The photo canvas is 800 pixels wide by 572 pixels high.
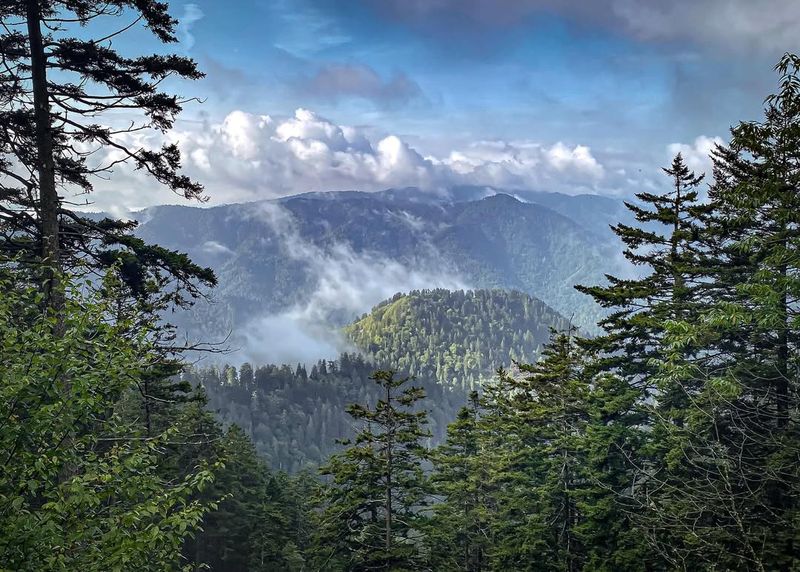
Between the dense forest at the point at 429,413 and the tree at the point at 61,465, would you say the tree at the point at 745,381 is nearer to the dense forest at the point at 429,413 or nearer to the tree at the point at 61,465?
the dense forest at the point at 429,413

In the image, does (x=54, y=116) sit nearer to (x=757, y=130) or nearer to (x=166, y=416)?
(x=757, y=130)

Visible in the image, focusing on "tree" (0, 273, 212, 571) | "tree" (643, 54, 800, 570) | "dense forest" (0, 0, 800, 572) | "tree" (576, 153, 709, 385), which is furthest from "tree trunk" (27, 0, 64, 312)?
"tree" (576, 153, 709, 385)

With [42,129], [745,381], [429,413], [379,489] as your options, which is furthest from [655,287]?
[42,129]

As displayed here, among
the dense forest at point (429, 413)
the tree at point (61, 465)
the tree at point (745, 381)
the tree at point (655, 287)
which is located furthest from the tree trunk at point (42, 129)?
the tree at point (655, 287)

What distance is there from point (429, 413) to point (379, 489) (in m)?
4.15

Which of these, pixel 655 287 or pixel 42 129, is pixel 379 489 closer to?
pixel 655 287

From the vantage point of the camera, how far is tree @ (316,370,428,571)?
23.9m

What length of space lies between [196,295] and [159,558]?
7.73 m

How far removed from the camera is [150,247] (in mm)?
14016

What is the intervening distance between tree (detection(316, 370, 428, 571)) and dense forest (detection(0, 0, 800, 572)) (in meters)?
0.13

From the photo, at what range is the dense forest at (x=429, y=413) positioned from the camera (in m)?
7.64

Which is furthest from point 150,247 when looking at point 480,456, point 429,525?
point 480,456

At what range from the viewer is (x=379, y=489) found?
24406 millimetres

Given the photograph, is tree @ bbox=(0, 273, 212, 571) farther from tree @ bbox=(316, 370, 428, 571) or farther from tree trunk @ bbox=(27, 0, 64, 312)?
tree @ bbox=(316, 370, 428, 571)
